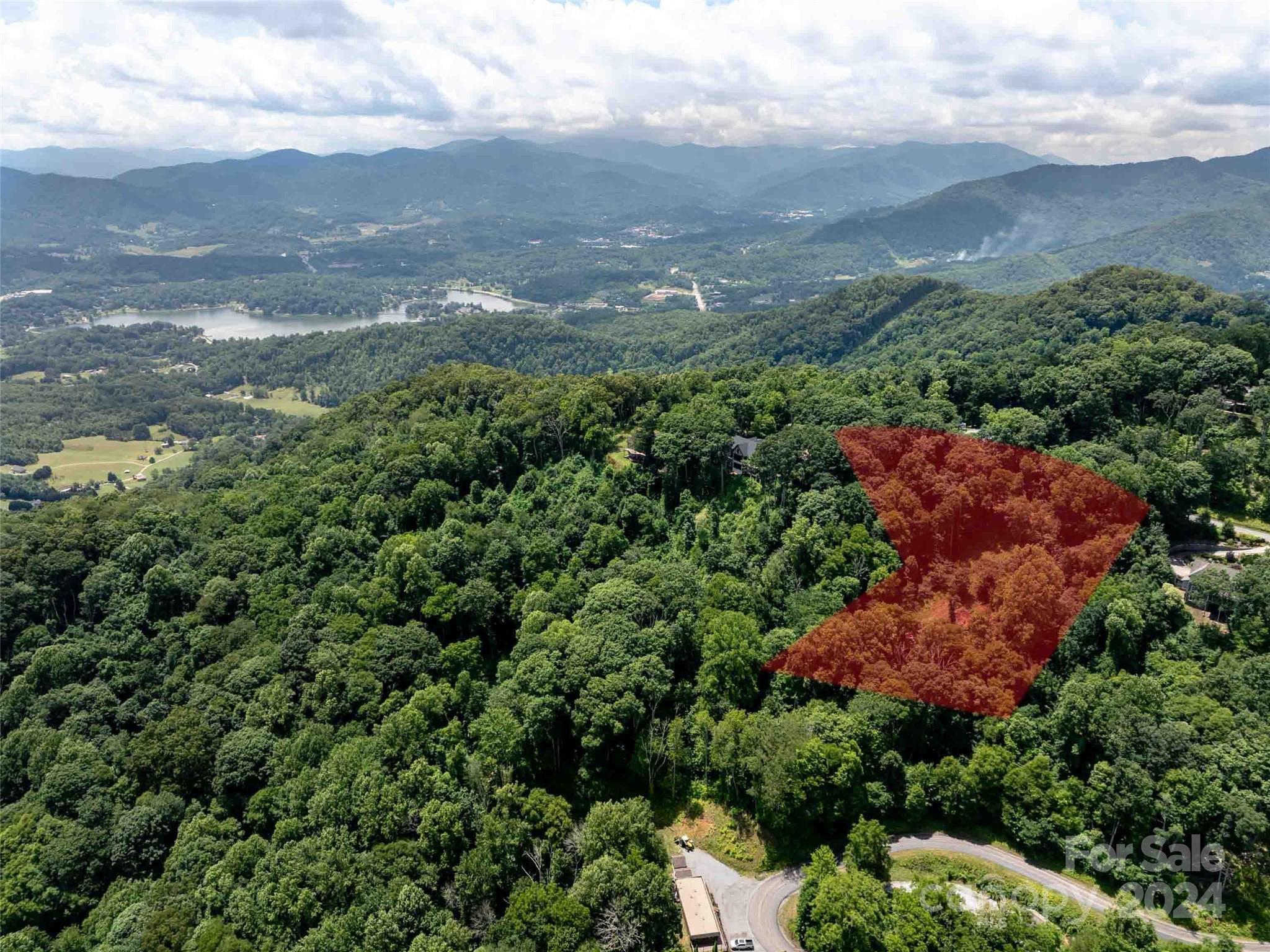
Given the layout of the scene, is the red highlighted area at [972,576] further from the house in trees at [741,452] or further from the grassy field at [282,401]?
the grassy field at [282,401]

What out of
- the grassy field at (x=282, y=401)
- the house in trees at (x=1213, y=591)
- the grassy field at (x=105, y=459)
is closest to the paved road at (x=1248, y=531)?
the house in trees at (x=1213, y=591)

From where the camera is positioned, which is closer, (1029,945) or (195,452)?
(1029,945)

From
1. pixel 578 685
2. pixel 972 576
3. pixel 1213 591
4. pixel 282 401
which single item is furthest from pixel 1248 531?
pixel 282 401

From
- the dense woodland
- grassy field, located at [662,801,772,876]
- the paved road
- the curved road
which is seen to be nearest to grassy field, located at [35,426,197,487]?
the dense woodland

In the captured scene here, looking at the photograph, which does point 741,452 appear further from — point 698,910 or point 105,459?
point 105,459

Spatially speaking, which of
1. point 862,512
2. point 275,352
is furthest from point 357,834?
point 275,352

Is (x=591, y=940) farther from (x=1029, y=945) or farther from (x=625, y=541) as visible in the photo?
(x=625, y=541)
